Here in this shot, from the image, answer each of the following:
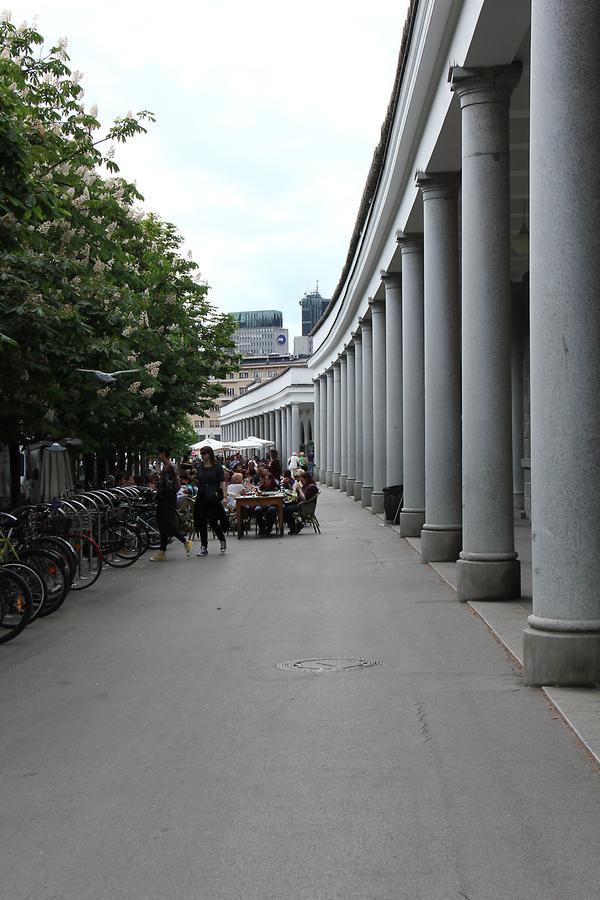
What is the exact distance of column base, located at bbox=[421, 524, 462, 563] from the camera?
649 inches

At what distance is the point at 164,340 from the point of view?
3142cm

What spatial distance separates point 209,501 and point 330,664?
11868 millimetres

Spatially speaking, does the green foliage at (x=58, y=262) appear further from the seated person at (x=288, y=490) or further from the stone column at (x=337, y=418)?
the stone column at (x=337, y=418)

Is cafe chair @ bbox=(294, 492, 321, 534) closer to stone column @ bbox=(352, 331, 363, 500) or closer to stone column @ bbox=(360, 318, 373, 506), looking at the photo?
stone column @ bbox=(360, 318, 373, 506)

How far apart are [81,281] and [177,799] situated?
12.9 meters

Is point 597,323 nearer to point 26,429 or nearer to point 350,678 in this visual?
point 350,678

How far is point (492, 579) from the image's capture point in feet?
39.4

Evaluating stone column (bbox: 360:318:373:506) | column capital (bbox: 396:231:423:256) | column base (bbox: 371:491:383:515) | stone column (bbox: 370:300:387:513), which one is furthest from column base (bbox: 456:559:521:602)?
stone column (bbox: 360:318:373:506)

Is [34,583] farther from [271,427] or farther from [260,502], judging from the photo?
[271,427]

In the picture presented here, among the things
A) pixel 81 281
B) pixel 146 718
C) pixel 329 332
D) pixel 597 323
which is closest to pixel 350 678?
pixel 146 718

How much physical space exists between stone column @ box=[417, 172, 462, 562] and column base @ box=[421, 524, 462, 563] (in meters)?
0.01

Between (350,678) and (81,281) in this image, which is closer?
(350,678)

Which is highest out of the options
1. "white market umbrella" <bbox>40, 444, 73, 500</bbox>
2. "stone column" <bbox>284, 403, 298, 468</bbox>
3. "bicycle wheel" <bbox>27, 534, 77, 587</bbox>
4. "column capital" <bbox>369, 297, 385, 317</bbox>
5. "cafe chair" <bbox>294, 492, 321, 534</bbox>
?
"column capital" <bbox>369, 297, 385, 317</bbox>

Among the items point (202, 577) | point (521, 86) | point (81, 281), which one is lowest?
point (202, 577)
